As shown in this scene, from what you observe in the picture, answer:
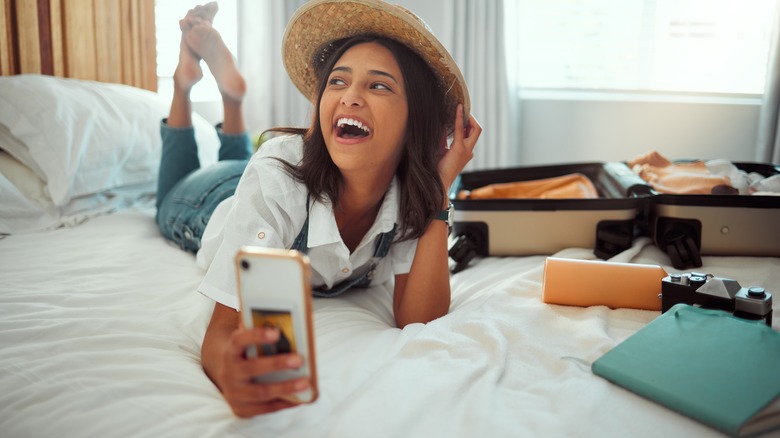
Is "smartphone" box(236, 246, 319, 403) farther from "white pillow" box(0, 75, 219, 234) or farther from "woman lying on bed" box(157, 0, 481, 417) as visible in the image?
"white pillow" box(0, 75, 219, 234)

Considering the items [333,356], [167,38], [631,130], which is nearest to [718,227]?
[333,356]

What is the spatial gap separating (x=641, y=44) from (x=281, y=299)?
2.77 m

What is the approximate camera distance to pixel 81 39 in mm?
1954

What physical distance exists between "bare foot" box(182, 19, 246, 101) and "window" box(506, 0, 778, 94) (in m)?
1.63

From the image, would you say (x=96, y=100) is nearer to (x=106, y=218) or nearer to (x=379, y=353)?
(x=106, y=218)

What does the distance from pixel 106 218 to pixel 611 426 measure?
4.63 feet

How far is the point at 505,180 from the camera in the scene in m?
1.98

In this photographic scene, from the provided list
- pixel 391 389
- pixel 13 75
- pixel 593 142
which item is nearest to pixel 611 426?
pixel 391 389

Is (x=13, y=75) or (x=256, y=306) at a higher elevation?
(x=13, y=75)

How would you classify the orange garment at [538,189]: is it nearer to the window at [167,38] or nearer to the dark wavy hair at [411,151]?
the dark wavy hair at [411,151]

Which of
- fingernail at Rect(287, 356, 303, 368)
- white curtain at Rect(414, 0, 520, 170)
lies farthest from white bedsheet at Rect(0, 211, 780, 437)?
white curtain at Rect(414, 0, 520, 170)

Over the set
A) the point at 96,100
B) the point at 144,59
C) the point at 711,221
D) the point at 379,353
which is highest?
the point at 144,59

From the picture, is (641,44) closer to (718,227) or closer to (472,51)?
(472,51)

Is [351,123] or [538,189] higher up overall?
[351,123]
